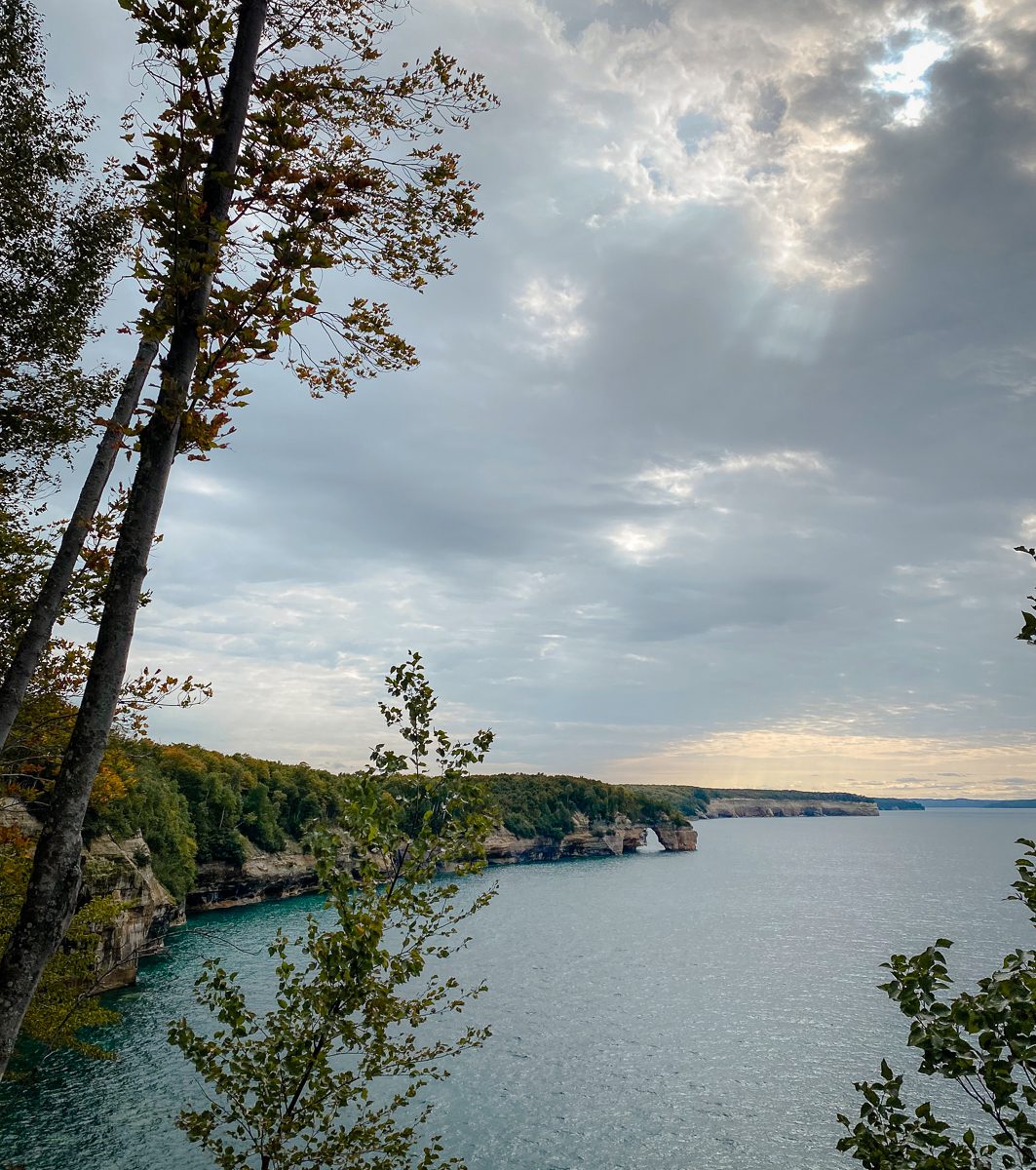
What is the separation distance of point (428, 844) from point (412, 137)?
26.0ft

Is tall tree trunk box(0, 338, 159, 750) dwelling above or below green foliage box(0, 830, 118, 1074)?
above

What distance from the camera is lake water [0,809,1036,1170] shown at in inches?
1008

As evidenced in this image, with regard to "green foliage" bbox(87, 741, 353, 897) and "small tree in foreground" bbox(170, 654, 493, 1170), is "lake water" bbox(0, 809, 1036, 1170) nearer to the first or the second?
"small tree in foreground" bbox(170, 654, 493, 1170)

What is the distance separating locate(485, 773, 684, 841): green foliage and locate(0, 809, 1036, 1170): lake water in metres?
76.4

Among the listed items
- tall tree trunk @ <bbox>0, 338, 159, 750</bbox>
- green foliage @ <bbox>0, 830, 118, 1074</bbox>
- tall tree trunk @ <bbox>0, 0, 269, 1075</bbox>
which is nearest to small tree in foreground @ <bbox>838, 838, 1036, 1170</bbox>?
tall tree trunk @ <bbox>0, 0, 269, 1075</bbox>

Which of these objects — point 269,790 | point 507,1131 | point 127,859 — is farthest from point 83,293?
point 269,790

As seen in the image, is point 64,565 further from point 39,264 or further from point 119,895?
point 119,895

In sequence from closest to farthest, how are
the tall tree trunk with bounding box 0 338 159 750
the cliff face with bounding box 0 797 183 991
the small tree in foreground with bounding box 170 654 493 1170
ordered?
the small tree in foreground with bounding box 170 654 493 1170 < the tall tree trunk with bounding box 0 338 159 750 < the cliff face with bounding box 0 797 183 991

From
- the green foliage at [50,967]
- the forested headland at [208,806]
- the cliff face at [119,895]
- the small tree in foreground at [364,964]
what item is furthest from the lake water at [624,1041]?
the forested headland at [208,806]

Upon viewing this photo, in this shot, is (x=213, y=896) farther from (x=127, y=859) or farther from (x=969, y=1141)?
(x=969, y=1141)

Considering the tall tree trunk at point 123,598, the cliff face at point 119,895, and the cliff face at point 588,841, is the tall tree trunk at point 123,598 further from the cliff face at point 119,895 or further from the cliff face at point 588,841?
the cliff face at point 588,841

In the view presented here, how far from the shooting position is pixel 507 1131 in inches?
1054

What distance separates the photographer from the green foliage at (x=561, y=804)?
549ft

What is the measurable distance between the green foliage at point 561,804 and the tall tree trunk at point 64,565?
153329mm
